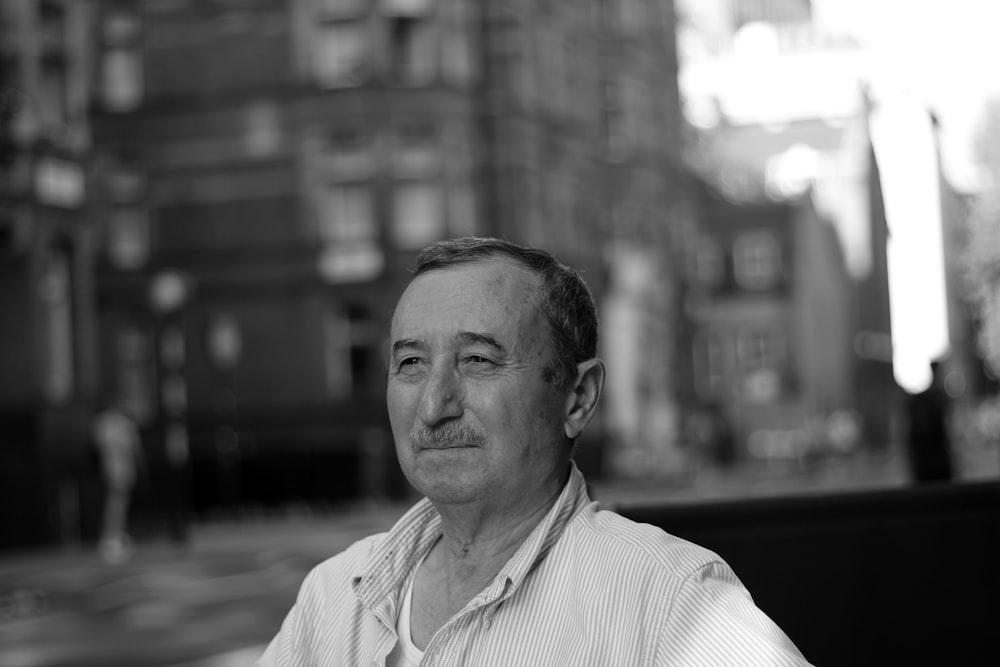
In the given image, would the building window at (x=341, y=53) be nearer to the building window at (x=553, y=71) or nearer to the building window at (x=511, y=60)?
the building window at (x=511, y=60)

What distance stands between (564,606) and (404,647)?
34 centimetres

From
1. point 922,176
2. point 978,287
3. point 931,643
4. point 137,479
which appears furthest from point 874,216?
point 931,643

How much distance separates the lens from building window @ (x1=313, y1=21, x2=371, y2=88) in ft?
98.6

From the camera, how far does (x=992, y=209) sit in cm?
2783

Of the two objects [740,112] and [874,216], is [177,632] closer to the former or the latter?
[874,216]

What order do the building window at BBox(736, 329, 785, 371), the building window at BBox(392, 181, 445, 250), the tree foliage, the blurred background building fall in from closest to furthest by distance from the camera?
the blurred background building, the tree foliage, the building window at BBox(392, 181, 445, 250), the building window at BBox(736, 329, 785, 371)

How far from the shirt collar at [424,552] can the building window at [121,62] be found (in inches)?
1173

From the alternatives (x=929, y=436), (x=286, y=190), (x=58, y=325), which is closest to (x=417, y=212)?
(x=286, y=190)

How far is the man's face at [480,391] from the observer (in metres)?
2.57

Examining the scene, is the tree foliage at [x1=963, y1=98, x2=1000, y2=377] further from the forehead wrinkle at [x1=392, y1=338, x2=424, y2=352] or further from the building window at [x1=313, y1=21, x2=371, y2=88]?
the forehead wrinkle at [x1=392, y1=338, x2=424, y2=352]

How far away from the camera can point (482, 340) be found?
2.57m

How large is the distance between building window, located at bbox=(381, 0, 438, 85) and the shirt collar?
1095 inches

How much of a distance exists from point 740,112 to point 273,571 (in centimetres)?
7967

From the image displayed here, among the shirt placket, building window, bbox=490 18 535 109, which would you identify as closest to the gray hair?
the shirt placket
